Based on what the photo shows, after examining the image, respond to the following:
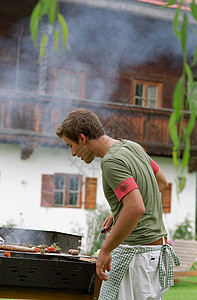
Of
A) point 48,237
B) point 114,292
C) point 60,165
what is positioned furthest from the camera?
point 60,165

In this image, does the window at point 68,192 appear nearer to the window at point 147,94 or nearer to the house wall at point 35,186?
the house wall at point 35,186

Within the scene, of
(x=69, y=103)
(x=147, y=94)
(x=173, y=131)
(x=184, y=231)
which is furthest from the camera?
(x=147, y=94)

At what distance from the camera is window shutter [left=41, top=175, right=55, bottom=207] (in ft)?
33.6

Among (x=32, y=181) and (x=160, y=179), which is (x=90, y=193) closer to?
(x=32, y=181)

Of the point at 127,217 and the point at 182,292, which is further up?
the point at 127,217

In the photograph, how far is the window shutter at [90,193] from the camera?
11.2m

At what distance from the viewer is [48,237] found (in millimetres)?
4398

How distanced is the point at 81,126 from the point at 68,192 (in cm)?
869

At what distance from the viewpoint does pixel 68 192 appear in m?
11.4

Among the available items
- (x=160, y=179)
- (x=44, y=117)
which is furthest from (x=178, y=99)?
(x=44, y=117)

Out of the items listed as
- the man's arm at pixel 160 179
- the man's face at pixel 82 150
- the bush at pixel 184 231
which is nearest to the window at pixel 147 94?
the bush at pixel 184 231

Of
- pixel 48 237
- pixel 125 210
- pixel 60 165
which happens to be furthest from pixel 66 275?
pixel 60 165

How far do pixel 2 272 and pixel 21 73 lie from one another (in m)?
8.61

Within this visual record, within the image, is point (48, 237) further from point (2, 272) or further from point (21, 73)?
point (21, 73)
